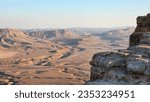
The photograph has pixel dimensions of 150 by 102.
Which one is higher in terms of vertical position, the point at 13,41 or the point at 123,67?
the point at 123,67

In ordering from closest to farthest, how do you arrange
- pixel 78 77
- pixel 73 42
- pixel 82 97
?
pixel 82 97 → pixel 78 77 → pixel 73 42

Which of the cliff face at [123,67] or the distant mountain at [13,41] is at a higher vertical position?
the cliff face at [123,67]

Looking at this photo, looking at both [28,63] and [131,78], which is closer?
[131,78]

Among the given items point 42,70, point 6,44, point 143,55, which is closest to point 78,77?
point 42,70

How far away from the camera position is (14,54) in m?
109

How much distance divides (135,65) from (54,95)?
3243mm

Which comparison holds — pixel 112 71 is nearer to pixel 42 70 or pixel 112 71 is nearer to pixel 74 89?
pixel 74 89

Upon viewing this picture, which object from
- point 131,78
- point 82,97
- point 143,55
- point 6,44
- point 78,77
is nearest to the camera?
point 82,97

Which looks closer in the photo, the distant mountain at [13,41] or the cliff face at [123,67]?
the cliff face at [123,67]

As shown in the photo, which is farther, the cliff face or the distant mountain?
the distant mountain

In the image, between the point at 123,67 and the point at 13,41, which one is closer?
the point at 123,67

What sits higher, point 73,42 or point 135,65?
point 135,65

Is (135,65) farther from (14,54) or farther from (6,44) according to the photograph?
Result: (6,44)

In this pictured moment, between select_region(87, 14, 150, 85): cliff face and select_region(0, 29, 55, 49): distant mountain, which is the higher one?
select_region(87, 14, 150, 85): cliff face
